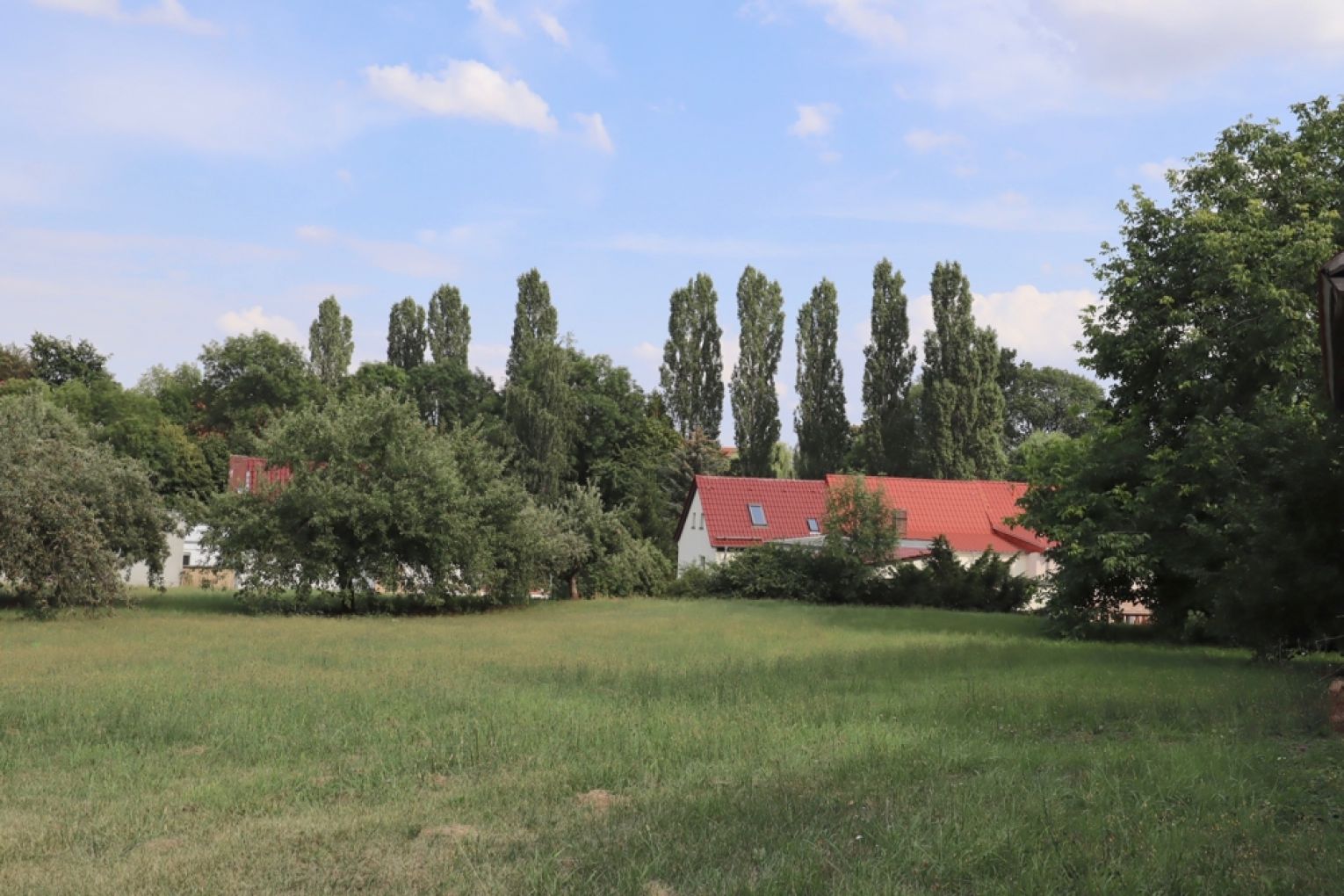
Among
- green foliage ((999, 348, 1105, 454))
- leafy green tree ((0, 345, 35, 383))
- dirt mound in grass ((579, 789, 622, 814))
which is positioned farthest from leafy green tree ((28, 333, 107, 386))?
dirt mound in grass ((579, 789, 622, 814))

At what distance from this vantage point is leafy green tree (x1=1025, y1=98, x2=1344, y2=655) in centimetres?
1481

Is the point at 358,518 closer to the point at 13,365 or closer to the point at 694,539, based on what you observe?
the point at 694,539

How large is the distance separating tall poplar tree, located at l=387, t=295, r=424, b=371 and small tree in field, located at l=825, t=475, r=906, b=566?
1846 inches

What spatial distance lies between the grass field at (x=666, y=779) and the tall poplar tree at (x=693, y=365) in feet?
183

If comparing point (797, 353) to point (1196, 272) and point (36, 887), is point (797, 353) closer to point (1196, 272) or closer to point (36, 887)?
point (1196, 272)

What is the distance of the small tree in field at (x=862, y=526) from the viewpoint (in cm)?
4284

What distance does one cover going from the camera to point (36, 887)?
597 centimetres

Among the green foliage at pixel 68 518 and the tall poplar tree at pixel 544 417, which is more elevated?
the tall poplar tree at pixel 544 417

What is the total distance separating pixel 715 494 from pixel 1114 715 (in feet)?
152

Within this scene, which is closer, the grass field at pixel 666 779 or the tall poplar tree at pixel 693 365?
the grass field at pixel 666 779

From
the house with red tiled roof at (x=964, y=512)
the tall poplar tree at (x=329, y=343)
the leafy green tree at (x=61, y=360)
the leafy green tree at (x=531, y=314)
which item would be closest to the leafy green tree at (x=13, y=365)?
the leafy green tree at (x=61, y=360)

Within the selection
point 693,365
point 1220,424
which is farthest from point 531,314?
Result: point 1220,424

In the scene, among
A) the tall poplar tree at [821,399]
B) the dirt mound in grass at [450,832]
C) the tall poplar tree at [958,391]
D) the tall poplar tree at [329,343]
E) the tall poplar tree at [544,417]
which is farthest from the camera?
the tall poplar tree at [329,343]

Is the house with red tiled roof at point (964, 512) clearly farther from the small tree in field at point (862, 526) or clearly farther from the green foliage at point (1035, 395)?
the green foliage at point (1035, 395)
